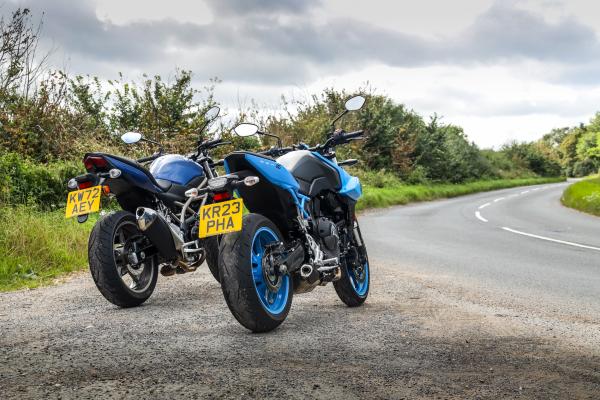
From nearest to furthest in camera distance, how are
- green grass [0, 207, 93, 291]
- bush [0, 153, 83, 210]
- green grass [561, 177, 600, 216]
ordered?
green grass [0, 207, 93, 291] < bush [0, 153, 83, 210] < green grass [561, 177, 600, 216]

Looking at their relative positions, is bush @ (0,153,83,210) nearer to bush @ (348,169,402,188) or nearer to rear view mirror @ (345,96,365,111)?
rear view mirror @ (345,96,365,111)

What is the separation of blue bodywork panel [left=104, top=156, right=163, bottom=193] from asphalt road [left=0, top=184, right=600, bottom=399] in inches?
41.5

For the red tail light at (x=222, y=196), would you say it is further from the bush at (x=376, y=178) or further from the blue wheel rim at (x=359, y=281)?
the bush at (x=376, y=178)

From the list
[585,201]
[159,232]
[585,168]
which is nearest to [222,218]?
[159,232]

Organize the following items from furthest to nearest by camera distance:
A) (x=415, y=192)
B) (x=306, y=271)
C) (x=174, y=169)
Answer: (x=415, y=192)
(x=174, y=169)
(x=306, y=271)

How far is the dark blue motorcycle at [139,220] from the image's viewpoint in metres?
5.42

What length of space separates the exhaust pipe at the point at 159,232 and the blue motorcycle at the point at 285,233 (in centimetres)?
95

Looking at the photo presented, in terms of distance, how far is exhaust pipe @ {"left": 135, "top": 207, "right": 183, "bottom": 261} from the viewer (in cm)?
548

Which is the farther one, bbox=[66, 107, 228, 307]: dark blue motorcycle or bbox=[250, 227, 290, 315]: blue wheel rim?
Answer: bbox=[66, 107, 228, 307]: dark blue motorcycle

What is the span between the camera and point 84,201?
17.9 ft

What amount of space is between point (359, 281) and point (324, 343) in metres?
1.61

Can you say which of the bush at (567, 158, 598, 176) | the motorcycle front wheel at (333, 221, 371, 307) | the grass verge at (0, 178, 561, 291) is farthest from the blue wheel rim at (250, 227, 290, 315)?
the bush at (567, 158, 598, 176)

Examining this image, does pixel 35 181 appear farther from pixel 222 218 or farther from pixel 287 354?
pixel 287 354

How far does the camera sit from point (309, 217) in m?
5.18
